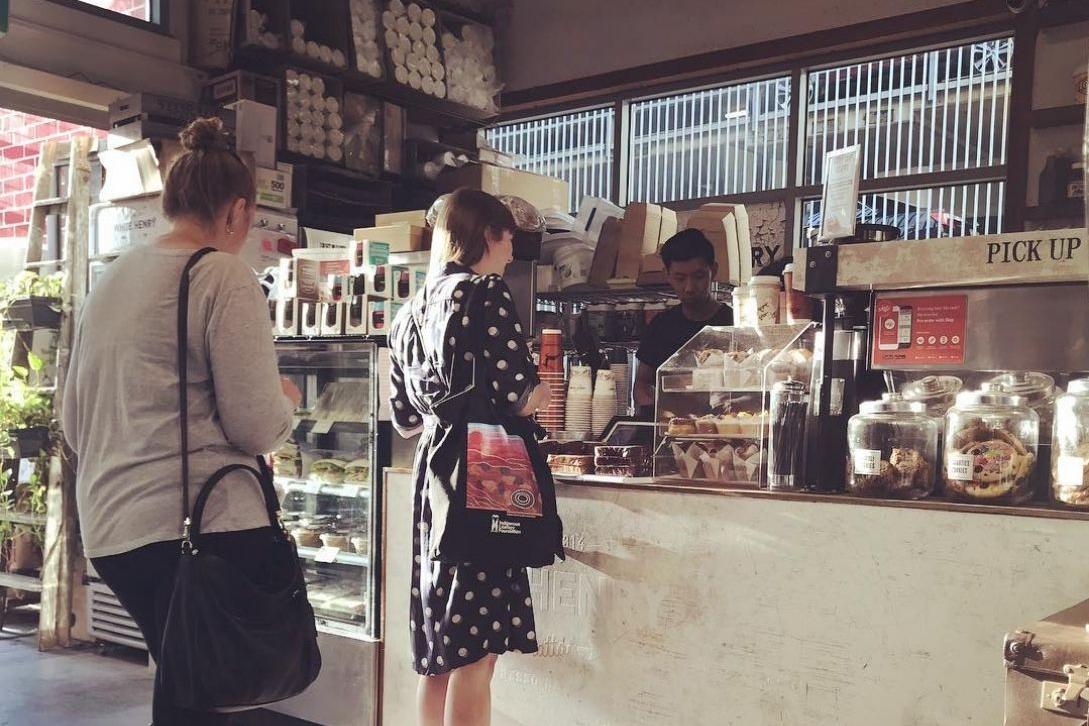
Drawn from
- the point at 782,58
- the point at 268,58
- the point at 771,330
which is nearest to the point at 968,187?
the point at 782,58

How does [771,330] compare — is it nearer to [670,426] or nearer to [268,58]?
[670,426]

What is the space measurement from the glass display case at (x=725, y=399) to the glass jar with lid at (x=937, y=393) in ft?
0.86

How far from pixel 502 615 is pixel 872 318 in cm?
114

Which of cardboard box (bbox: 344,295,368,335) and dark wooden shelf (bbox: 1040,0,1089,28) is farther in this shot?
dark wooden shelf (bbox: 1040,0,1089,28)

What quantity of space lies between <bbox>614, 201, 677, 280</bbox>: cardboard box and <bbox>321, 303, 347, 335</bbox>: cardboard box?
1.30 metres

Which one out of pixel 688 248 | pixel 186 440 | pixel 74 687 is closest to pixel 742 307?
pixel 688 248

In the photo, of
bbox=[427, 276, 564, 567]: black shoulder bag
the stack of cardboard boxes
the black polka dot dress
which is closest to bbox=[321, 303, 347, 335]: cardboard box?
the stack of cardboard boxes

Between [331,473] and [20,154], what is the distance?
358cm

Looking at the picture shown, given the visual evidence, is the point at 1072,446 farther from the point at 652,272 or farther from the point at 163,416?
the point at 652,272

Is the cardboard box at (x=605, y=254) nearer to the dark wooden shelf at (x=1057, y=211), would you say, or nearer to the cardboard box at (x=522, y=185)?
the cardboard box at (x=522, y=185)

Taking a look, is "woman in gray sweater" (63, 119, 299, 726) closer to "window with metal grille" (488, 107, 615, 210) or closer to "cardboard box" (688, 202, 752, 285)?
"cardboard box" (688, 202, 752, 285)

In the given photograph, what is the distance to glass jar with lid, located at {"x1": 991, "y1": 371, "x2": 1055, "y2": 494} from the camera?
2.05 metres

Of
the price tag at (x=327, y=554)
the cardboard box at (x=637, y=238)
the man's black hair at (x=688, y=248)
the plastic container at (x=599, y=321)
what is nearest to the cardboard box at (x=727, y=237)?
the cardboard box at (x=637, y=238)

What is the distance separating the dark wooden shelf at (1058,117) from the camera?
4.10 meters
